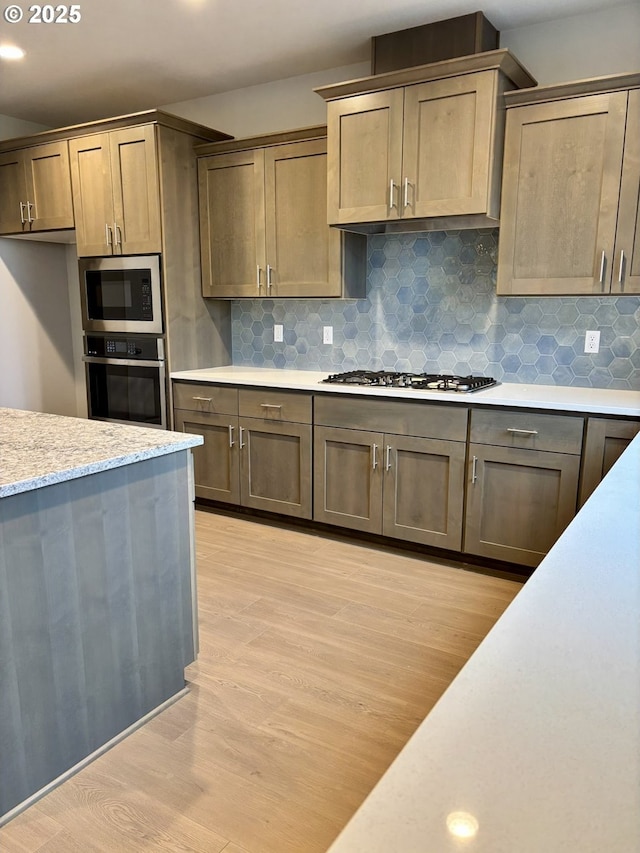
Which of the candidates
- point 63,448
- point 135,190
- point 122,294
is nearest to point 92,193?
point 135,190

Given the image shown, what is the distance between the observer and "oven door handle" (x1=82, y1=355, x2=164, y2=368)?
3.88 m

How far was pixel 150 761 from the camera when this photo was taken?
1.82 metres

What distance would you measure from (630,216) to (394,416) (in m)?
1.36

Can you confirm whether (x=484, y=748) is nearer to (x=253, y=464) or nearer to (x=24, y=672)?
(x=24, y=672)

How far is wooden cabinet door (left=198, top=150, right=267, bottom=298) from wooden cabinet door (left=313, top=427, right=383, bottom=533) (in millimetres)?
1049

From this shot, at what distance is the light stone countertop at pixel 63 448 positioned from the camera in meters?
1.56

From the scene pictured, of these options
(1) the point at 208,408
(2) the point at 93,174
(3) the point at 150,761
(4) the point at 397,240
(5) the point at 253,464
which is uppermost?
(2) the point at 93,174

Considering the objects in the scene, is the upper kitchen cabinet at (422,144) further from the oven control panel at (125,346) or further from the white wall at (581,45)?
the oven control panel at (125,346)

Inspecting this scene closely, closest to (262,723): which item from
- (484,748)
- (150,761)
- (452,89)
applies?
(150,761)

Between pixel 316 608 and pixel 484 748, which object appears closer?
pixel 484 748

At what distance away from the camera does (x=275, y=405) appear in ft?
11.7

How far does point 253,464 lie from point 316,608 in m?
1.21

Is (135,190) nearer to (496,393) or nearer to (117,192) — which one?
(117,192)

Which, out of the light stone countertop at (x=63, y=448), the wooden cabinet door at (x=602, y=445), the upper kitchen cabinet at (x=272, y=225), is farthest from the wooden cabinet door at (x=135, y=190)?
the wooden cabinet door at (x=602, y=445)
